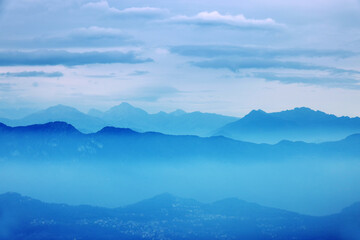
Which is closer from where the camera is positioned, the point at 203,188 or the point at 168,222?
the point at 168,222

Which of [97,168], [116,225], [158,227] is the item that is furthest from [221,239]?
[97,168]

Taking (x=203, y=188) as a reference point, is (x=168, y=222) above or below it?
below

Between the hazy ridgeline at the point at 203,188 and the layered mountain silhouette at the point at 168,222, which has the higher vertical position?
the hazy ridgeline at the point at 203,188

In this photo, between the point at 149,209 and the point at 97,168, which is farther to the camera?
the point at 97,168

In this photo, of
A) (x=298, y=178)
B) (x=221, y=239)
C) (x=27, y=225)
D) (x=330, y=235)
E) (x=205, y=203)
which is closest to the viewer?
(x=330, y=235)

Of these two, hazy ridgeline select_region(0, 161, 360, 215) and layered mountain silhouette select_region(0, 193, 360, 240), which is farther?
hazy ridgeline select_region(0, 161, 360, 215)

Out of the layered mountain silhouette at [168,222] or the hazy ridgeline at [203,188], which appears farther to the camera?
the hazy ridgeline at [203,188]

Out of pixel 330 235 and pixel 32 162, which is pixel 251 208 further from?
pixel 32 162

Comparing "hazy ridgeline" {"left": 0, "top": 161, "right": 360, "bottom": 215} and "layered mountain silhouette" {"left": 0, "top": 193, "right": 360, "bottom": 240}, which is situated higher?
"hazy ridgeline" {"left": 0, "top": 161, "right": 360, "bottom": 215}
